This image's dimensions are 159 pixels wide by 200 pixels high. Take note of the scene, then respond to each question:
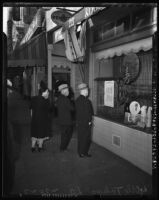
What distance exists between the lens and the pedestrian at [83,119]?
4312 mm

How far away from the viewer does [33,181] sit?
13.9 feet

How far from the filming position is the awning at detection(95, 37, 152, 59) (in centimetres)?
430

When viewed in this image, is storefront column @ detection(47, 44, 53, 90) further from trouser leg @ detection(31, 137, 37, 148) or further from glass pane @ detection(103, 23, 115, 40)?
glass pane @ detection(103, 23, 115, 40)

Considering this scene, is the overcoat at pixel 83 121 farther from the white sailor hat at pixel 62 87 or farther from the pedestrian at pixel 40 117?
the pedestrian at pixel 40 117

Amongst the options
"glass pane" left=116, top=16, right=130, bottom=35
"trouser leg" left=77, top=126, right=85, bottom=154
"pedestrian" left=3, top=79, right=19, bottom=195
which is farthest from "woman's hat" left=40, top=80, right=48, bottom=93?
"glass pane" left=116, top=16, right=130, bottom=35

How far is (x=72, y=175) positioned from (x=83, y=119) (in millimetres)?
961

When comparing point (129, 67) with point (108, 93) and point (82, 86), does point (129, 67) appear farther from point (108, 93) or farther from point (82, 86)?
point (82, 86)

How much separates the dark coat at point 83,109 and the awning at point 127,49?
96 centimetres

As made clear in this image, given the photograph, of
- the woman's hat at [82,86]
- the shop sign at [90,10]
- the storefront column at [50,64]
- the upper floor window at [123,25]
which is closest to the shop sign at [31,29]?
the storefront column at [50,64]

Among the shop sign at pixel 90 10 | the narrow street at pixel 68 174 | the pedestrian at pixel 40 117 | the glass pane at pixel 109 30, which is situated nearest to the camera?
the shop sign at pixel 90 10

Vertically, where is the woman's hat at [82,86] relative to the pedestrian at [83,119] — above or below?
above

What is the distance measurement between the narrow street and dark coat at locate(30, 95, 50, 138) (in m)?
0.10

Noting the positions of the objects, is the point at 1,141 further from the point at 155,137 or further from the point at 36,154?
the point at 155,137

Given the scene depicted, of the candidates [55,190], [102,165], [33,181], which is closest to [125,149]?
[102,165]
